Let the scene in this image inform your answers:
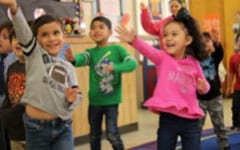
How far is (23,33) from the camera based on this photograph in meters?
2.12

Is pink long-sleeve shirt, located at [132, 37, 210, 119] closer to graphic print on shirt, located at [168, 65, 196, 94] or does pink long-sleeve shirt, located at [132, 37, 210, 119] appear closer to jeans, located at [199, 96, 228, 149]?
graphic print on shirt, located at [168, 65, 196, 94]

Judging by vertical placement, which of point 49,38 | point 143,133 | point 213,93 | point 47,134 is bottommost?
point 143,133

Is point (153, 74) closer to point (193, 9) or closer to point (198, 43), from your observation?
point (193, 9)

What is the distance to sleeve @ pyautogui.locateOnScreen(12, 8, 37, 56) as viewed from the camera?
6.81ft

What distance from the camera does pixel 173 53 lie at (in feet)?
8.72

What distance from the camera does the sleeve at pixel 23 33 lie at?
208cm

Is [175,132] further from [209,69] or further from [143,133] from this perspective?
[143,133]

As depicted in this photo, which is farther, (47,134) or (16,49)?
(16,49)

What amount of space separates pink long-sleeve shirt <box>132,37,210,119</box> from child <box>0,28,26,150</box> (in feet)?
2.16

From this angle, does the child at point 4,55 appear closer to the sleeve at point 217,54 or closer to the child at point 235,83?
the sleeve at point 217,54

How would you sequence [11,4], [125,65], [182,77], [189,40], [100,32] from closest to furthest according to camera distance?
[11,4] < [182,77] < [189,40] < [125,65] < [100,32]

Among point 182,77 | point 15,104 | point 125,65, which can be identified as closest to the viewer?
point 15,104

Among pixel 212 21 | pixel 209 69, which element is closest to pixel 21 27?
pixel 209 69

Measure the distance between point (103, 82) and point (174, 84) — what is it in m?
1.08
